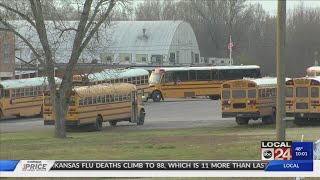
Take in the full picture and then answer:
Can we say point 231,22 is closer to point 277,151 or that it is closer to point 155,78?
point 155,78

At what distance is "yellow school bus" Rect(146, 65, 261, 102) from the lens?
55.8m

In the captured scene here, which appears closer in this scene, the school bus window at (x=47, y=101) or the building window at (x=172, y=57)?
the school bus window at (x=47, y=101)

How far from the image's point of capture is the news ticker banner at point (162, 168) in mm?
7465

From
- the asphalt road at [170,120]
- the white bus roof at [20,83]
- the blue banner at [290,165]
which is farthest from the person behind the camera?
the white bus roof at [20,83]

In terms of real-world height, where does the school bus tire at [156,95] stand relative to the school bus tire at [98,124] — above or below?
above

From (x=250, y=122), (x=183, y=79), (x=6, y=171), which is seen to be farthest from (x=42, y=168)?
(x=183, y=79)

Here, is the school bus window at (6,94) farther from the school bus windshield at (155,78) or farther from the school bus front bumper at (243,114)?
the school bus front bumper at (243,114)

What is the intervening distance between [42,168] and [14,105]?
122 feet

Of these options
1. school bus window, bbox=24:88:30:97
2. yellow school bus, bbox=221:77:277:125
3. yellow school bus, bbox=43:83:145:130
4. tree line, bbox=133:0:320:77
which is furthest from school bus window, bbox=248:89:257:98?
tree line, bbox=133:0:320:77

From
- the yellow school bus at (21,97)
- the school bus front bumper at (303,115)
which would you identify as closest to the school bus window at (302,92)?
the school bus front bumper at (303,115)

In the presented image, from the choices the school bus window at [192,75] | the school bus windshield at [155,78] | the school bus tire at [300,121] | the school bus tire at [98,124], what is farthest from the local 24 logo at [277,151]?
the school bus window at [192,75]

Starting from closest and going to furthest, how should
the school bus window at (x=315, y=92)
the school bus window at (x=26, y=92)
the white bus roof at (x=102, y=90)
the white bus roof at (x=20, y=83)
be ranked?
the school bus window at (x=315, y=92) < the white bus roof at (x=102, y=90) < the white bus roof at (x=20, y=83) < the school bus window at (x=26, y=92)

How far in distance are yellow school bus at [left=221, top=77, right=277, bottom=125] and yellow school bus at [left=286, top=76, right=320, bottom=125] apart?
1.22m

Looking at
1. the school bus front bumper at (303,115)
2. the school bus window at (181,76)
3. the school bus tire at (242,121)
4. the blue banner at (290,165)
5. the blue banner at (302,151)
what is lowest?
the school bus tire at (242,121)
